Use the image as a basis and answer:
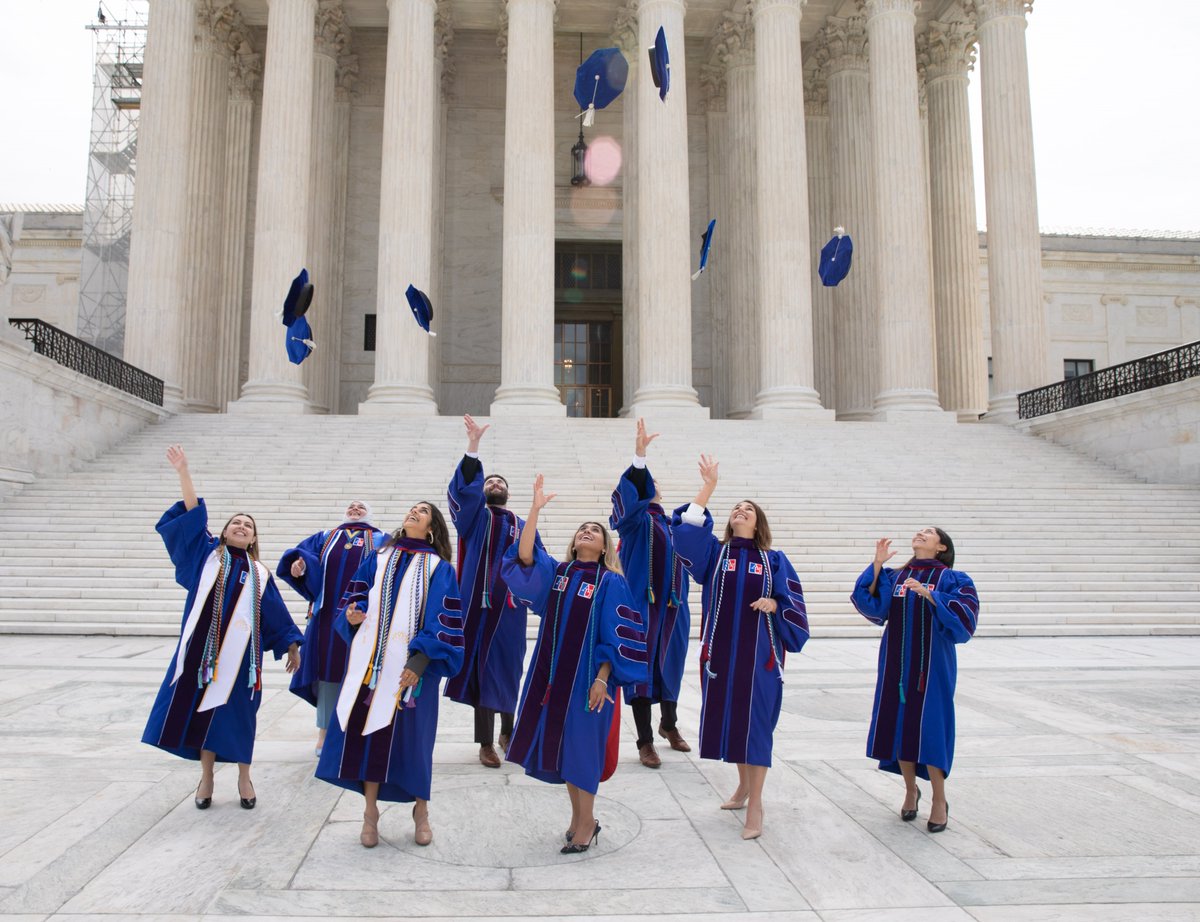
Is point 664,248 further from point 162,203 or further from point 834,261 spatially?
point 162,203

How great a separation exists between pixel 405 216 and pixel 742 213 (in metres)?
10.9

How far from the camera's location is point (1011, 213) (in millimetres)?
24938

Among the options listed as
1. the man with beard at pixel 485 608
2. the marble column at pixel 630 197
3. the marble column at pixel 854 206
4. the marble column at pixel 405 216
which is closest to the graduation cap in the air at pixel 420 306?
the marble column at pixel 405 216

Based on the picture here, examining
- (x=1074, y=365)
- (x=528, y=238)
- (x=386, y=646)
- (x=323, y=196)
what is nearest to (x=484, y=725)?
(x=386, y=646)

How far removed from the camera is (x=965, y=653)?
404 inches

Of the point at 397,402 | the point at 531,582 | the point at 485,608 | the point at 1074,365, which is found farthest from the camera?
the point at 1074,365

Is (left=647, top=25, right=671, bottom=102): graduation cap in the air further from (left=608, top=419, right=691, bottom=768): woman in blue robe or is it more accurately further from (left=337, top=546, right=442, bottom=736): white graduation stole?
(left=337, top=546, right=442, bottom=736): white graduation stole

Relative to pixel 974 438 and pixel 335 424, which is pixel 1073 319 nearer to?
pixel 974 438

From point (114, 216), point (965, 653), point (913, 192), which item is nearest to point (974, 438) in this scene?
point (913, 192)

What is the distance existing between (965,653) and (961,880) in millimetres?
6861

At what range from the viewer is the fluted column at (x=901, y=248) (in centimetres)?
2402

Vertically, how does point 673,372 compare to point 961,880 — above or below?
above

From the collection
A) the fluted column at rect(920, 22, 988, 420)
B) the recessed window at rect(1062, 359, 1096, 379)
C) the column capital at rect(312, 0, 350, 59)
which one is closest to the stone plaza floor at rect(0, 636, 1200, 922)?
the fluted column at rect(920, 22, 988, 420)

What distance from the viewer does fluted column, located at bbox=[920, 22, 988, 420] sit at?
28700 mm
